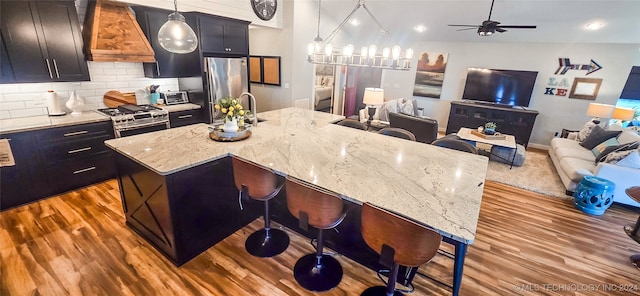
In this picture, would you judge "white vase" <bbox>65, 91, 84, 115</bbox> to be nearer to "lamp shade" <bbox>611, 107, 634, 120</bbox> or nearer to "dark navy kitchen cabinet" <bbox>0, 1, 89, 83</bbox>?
"dark navy kitchen cabinet" <bbox>0, 1, 89, 83</bbox>

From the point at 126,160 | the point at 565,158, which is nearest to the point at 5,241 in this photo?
the point at 126,160

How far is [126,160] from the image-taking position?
2234mm

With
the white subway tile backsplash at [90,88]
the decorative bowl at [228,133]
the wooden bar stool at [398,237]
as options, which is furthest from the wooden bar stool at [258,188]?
the white subway tile backsplash at [90,88]

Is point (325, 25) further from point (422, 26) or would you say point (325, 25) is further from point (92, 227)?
point (92, 227)

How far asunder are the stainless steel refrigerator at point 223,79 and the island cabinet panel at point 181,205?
217 centimetres

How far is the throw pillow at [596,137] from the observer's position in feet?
14.0

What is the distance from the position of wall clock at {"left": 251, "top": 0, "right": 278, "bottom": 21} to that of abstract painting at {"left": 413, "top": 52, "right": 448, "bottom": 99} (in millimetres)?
3960

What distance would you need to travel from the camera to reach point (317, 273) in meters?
2.16

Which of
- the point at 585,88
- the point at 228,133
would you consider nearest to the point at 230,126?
the point at 228,133

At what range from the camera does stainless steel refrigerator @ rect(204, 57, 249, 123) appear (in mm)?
4207

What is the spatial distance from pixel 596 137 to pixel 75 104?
25.8 feet

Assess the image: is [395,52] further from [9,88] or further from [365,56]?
[9,88]

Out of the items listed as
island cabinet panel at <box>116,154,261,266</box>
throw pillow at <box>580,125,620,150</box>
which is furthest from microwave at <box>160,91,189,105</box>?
throw pillow at <box>580,125,620,150</box>

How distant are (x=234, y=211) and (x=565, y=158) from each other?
503 centimetres
